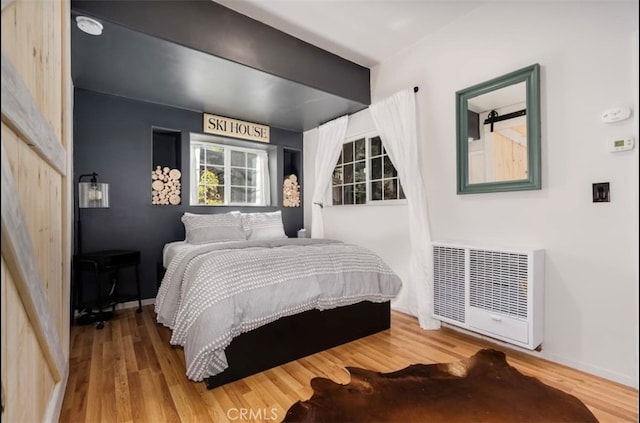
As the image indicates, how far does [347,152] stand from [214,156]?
1838 millimetres

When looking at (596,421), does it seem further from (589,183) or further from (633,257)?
(589,183)

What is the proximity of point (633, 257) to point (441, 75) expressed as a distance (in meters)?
1.98

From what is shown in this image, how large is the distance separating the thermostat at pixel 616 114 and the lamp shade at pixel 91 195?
3961 millimetres

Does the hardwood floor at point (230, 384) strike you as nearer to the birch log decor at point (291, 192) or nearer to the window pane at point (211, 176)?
the window pane at point (211, 176)

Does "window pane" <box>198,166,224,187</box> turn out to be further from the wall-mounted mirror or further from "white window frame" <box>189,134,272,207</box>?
the wall-mounted mirror

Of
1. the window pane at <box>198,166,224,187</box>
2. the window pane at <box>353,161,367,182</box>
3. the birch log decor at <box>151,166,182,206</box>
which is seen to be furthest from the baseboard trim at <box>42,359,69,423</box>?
the window pane at <box>353,161,367,182</box>

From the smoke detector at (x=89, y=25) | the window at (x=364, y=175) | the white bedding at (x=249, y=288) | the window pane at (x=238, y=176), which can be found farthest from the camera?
the window pane at (x=238, y=176)

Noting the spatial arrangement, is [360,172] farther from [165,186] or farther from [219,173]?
[165,186]

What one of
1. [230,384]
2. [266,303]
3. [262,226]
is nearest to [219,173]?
[262,226]

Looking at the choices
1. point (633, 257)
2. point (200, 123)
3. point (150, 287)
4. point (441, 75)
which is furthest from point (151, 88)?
point (633, 257)

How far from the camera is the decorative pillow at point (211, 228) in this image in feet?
10.5

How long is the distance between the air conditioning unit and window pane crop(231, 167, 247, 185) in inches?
113

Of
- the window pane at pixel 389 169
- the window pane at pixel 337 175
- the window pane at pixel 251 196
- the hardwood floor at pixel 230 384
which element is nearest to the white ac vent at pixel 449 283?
the hardwood floor at pixel 230 384

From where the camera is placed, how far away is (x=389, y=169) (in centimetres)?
334
